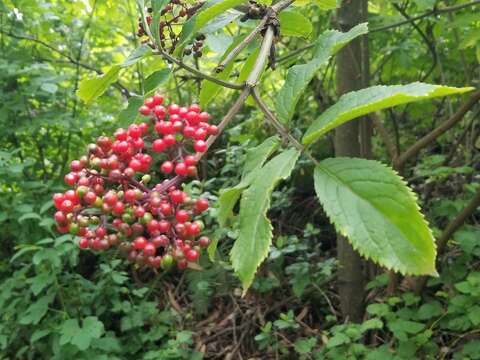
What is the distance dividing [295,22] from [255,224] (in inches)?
27.5

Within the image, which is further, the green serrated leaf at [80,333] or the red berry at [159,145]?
the green serrated leaf at [80,333]

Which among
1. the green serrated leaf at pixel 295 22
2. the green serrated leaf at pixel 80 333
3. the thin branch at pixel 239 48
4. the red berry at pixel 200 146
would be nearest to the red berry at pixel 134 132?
the red berry at pixel 200 146

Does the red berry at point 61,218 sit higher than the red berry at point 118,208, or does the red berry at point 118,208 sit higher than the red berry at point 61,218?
the red berry at point 118,208

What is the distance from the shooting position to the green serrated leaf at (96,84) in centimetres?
104

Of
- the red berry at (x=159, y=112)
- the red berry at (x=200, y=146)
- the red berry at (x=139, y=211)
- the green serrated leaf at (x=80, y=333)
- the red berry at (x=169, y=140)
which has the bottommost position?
the green serrated leaf at (x=80, y=333)

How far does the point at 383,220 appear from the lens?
0.70 meters

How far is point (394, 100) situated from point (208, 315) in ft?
9.46

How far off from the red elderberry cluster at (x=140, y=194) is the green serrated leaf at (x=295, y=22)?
51 cm

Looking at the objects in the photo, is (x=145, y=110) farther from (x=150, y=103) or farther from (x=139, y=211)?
(x=139, y=211)

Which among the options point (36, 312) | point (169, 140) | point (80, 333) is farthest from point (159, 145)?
point (36, 312)

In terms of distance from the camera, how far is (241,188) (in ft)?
2.71

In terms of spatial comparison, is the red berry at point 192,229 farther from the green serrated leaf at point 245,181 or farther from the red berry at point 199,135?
the red berry at point 199,135

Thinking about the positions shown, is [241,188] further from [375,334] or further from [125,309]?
[125,309]

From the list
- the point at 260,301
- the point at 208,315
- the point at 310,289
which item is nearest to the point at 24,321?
the point at 208,315
